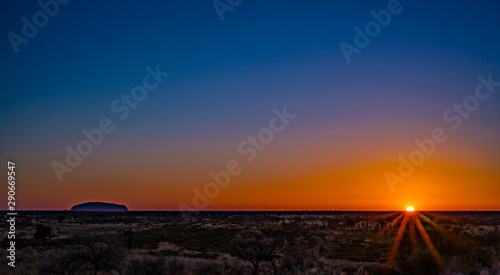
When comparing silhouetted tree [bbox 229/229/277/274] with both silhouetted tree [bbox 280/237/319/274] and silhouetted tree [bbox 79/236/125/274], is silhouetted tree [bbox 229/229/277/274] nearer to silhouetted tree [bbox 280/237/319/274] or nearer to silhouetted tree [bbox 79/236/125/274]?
silhouetted tree [bbox 280/237/319/274]

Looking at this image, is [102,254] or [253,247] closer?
[102,254]

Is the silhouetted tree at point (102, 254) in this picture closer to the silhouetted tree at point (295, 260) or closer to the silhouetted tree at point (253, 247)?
the silhouetted tree at point (253, 247)

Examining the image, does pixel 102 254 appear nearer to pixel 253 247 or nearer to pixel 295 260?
pixel 253 247

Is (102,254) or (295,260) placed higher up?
(102,254)

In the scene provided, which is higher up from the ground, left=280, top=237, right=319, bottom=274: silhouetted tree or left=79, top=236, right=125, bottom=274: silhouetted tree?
left=79, top=236, right=125, bottom=274: silhouetted tree

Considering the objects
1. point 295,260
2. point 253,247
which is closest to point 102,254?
point 253,247

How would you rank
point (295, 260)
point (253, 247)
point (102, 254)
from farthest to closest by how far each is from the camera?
point (295, 260)
point (253, 247)
point (102, 254)

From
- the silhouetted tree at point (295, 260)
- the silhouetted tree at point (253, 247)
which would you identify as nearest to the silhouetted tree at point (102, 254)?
the silhouetted tree at point (253, 247)

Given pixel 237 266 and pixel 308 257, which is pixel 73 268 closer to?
pixel 237 266

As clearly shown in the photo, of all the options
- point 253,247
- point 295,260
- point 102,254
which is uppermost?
→ point 102,254

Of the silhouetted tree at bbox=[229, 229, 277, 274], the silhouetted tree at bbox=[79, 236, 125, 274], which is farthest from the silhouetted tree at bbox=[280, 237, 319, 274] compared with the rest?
the silhouetted tree at bbox=[79, 236, 125, 274]

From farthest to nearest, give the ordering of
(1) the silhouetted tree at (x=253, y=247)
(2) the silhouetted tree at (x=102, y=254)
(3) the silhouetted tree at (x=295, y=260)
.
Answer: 1. (3) the silhouetted tree at (x=295, y=260)
2. (1) the silhouetted tree at (x=253, y=247)
3. (2) the silhouetted tree at (x=102, y=254)

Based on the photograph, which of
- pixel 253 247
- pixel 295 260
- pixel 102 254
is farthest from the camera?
pixel 295 260

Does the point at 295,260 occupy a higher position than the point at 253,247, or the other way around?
the point at 253,247
